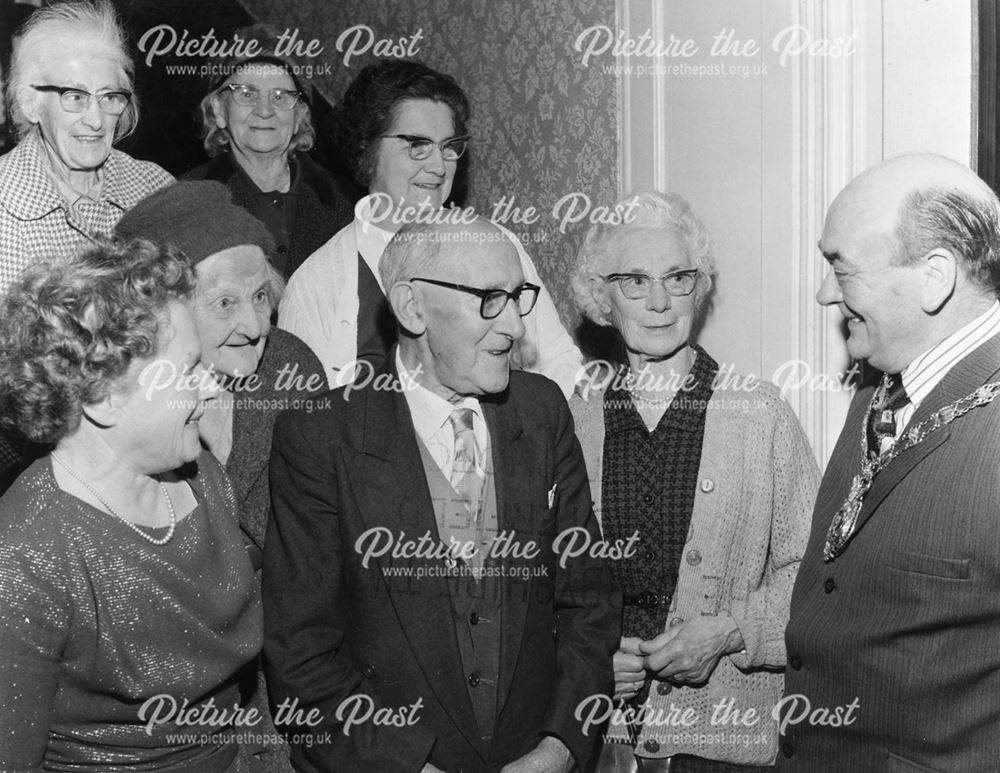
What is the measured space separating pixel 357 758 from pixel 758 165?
1727mm

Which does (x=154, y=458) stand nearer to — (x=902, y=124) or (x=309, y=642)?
(x=309, y=642)

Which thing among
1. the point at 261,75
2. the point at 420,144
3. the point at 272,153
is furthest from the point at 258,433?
the point at 261,75

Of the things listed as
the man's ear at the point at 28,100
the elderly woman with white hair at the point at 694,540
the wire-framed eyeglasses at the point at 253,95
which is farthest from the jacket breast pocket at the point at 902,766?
the wire-framed eyeglasses at the point at 253,95

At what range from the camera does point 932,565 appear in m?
1.87

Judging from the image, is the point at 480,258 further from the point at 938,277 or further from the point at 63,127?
the point at 63,127

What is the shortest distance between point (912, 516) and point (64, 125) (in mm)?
2045

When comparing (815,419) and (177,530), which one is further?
(815,419)

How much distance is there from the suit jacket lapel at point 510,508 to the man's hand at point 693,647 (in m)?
0.33

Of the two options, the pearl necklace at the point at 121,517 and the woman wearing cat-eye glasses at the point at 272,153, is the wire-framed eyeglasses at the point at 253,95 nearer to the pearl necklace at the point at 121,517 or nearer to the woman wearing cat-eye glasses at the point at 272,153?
the woman wearing cat-eye glasses at the point at 272,153

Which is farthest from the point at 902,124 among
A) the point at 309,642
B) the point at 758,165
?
the point at 309,642

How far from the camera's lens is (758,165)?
2.91 m

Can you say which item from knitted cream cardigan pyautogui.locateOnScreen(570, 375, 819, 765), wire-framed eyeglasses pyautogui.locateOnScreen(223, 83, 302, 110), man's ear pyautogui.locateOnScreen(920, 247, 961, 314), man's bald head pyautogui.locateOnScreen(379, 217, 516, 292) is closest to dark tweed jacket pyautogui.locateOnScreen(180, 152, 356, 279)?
wire-framed eyeglasses pyautogui.locateOnScreen(223, 83, 302, 110)

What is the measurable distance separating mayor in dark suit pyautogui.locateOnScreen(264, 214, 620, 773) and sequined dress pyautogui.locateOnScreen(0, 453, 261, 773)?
7.0 inches

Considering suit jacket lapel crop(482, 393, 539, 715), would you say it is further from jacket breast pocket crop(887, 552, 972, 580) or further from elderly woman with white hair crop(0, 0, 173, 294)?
elderly woman with white hair crop(0, 0, 173, 294)
